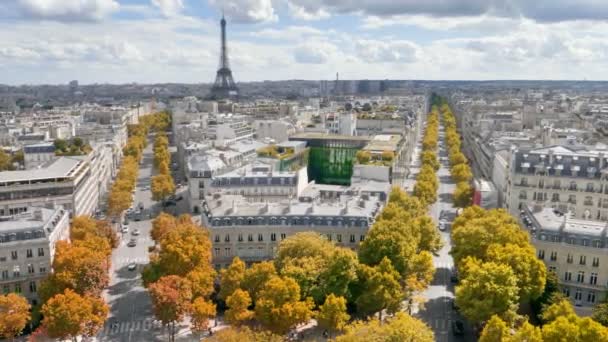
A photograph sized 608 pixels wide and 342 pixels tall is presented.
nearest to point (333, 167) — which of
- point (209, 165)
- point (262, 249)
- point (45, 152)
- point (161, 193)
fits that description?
point (209, 165)

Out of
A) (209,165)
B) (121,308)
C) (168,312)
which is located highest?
(209,165)

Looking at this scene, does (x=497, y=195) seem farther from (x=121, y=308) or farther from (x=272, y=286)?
(x=121, y=308)

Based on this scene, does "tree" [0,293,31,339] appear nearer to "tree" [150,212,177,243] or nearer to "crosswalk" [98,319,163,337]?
"crosswalk" [98,319,163,337]

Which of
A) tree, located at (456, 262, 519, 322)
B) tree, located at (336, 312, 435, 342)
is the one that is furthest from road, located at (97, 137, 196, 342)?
tree, located at (456, 262, 519, 322)

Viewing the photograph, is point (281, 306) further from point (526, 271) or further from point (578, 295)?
point (578, 295)

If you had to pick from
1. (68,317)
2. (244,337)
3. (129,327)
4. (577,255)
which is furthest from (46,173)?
(577,255)

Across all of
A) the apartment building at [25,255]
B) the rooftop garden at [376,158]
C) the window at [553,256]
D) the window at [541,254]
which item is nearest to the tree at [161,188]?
the rooftop garden at [376,158]

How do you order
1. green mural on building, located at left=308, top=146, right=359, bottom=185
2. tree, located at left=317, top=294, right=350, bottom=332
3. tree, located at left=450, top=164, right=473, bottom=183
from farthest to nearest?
1. green mural on building, located at left=308, top=146, right=359, bottom=185
2. tree, located at left=450, top=164, right=473, bottom=183
3. tree, located at left=317, top=294, right=350, bottom=332
